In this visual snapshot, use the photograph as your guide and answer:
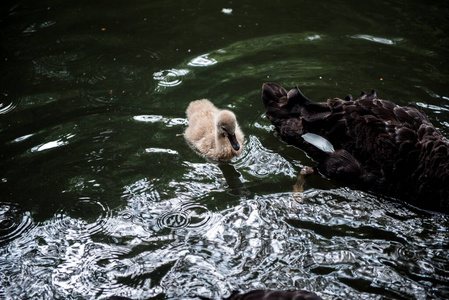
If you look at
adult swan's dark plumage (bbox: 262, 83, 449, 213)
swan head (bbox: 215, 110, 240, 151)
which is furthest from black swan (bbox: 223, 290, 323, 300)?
swan head (bbox: 215, 110, 240, 151)

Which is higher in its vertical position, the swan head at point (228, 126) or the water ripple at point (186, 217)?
the swan head at point (228, 126)

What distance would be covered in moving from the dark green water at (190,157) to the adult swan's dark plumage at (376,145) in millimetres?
179

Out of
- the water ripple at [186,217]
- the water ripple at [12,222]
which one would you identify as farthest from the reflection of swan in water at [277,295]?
the water ripple at [12,222]

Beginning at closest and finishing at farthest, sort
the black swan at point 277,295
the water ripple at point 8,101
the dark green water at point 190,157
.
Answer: the black swan at point 277,295
the dark green water at point 190,157
the water ripple at point 8,101

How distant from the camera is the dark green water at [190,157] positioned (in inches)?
139

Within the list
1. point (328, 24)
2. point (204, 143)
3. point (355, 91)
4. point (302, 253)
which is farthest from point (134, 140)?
point (328, 24)

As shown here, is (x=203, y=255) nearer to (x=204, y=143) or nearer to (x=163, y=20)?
(x=204, y=143)

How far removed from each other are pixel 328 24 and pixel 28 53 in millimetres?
4034

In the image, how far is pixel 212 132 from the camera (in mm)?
4953

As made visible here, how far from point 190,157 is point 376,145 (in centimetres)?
176

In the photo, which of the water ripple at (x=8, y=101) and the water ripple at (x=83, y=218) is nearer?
the water ripple at (x=83, y=218)

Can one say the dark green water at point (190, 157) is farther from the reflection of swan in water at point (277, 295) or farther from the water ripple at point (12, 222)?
the reflection of swan in water at point (277, 295)

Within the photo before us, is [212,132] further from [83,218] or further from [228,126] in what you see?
[83,218]

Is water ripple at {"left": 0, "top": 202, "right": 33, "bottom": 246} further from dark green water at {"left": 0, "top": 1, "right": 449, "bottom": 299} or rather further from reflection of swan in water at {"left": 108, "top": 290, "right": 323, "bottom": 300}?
reflection of swan in water at {"left": 108, "top": 290, "right": 323, "bottom": 300}
